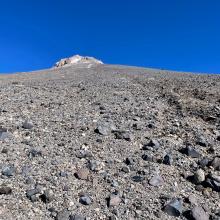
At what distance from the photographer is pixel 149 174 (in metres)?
8.69

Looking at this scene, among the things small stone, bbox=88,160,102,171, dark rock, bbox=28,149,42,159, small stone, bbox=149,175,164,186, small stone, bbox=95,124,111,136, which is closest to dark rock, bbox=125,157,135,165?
small stone, bbox=88,160,102,171

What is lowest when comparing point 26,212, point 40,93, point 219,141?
point 26,212

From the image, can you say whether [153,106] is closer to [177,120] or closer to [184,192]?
[177,120]

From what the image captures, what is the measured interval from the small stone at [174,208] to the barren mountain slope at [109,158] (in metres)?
0.02

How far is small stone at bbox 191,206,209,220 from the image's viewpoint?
283 inches

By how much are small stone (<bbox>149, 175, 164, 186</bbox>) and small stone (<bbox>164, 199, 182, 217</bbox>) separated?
836mm

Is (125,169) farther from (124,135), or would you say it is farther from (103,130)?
(103,130)

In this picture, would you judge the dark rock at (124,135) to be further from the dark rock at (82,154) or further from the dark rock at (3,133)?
the dark rock at (3,133)

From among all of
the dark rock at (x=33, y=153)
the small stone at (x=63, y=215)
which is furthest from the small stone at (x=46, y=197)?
the dark rock at (x=33, y=153)

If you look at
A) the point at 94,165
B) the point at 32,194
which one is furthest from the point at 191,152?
the point at 32,194

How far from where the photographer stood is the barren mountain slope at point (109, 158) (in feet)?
24.3

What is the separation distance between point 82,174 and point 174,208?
214 centimetres

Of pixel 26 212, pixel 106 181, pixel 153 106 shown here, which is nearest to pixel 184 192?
pixel 106 181

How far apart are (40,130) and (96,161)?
254 centimetres
